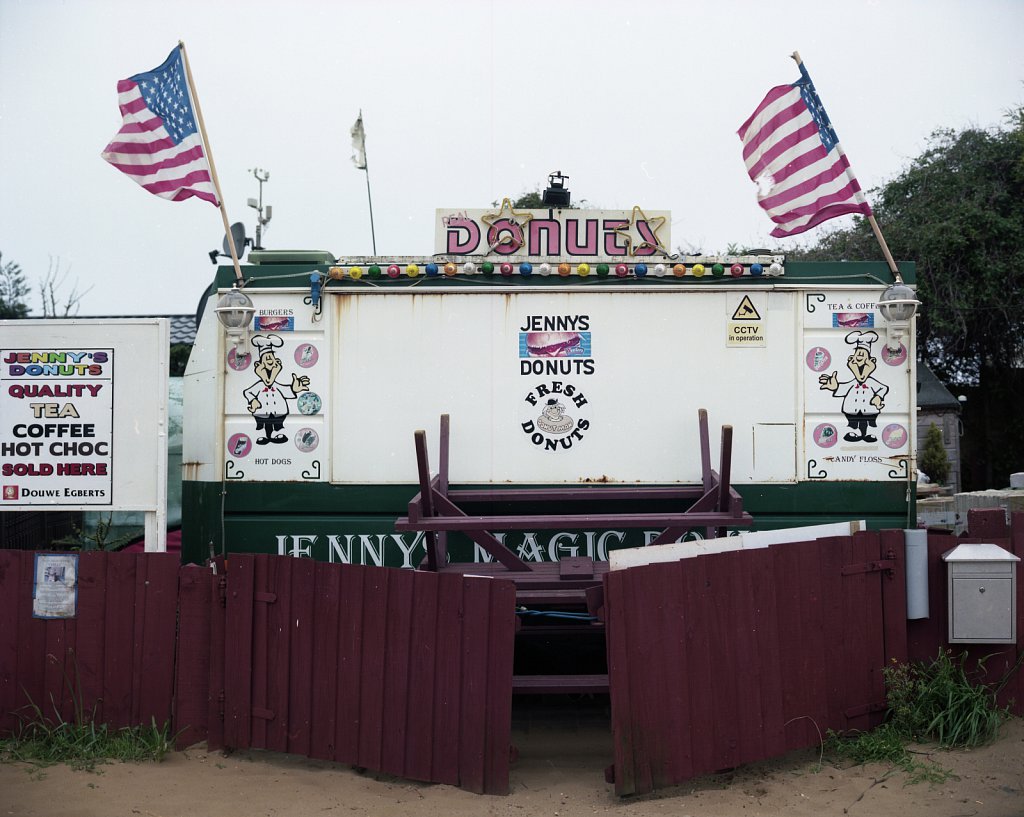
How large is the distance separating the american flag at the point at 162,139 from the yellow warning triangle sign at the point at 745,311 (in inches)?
157

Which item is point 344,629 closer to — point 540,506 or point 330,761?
point 330,761

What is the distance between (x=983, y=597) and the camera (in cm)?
576

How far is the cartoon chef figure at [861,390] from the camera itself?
23.3ft

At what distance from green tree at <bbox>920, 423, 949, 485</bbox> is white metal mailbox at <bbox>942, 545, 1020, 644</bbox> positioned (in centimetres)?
1753

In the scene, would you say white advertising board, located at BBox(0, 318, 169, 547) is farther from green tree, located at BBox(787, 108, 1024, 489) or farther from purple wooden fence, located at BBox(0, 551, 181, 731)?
green tree, located at BBox(787, 108, 1024, 489)

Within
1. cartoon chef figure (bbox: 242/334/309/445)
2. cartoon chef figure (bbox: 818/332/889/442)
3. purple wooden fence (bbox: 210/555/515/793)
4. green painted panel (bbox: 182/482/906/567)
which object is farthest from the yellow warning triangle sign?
cartoon chef figure (bbox: 242/334/309/445)

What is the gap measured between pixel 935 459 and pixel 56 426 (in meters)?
19.9

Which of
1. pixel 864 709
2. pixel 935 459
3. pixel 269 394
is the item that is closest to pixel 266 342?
pixel 269 394

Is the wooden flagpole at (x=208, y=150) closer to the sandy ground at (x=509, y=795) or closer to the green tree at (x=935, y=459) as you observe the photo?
the sandy ground at (x=509, y=795)

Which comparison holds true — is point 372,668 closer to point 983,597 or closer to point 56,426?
point 56,426

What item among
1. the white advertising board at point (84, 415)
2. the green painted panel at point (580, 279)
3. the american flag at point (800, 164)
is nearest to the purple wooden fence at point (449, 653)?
the white advertising board at point (84, 415)

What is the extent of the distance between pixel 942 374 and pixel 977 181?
4950 mm

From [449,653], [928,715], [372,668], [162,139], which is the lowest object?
[928,715]

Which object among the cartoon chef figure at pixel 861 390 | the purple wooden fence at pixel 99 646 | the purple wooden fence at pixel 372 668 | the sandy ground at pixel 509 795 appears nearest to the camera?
the sandy ground at pixel 509 795
